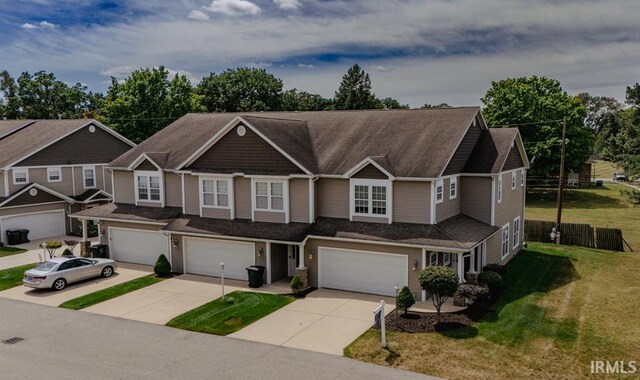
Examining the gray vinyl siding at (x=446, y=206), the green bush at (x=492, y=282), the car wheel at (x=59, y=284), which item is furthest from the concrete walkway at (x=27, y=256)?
the green bush at (x=492, y=282)

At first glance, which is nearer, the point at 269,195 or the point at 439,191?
the point at 439,191

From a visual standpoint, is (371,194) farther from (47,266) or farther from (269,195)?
(47,266)

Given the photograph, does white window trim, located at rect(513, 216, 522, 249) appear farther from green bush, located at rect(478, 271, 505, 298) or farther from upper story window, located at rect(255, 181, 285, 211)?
upper story window, located at rect(255, 181, 285, 211)

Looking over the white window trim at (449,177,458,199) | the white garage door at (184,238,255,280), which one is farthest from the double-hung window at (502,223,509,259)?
the white garage door at (184,238,255,280)

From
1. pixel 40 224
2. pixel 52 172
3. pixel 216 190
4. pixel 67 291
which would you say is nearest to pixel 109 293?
Result: pixel 67 291

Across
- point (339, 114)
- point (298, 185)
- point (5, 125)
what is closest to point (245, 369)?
point (298, 185)

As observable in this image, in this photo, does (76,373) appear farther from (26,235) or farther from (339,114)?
(26,235)

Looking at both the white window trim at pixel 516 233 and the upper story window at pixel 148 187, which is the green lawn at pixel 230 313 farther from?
the white window trim at pixel 516 233

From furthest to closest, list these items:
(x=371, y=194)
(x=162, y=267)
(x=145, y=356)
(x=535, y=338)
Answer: (x=162, y=267) < (x=371, y=194) < (x=535, y=338) < (x=145, y=356)
